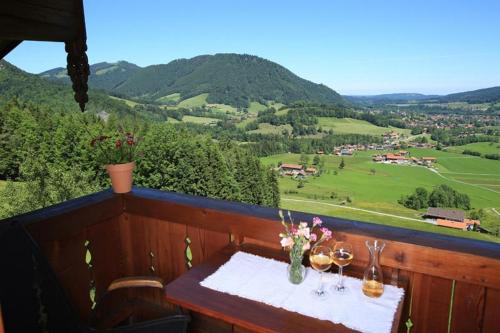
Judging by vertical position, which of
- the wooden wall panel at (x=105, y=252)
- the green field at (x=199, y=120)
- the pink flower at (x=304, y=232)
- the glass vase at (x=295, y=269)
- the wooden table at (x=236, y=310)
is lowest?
the green field at (x=199, y=120)

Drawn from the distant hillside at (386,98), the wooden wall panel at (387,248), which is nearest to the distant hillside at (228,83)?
the distant hillside at (386,98)

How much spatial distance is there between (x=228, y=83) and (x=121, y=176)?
124ft

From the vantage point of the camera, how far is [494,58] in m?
22.4

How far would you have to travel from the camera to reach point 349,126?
29.7m

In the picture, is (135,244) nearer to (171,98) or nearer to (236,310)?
(236,310)

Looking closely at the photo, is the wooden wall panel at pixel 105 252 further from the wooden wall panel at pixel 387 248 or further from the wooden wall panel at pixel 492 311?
the wooden wall panel at pixel 492 311

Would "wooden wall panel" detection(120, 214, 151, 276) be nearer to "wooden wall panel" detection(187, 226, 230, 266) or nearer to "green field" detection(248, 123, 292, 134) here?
"wooden wall panel" detection(187, 226, 230, 266)

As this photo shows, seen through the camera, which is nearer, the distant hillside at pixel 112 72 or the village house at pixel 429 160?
the village house at pixel 429 160

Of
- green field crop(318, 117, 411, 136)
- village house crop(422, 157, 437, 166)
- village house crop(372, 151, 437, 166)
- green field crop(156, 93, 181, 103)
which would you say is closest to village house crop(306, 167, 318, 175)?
village house crop(372, 151, 437, 166)

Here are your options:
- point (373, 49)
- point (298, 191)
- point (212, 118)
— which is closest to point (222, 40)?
point (212, 118)

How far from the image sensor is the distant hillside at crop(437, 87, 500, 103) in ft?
50.8

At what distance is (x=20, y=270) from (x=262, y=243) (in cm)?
101

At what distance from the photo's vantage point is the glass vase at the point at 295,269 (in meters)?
1.23

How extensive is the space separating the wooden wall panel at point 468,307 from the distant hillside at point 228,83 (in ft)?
119
